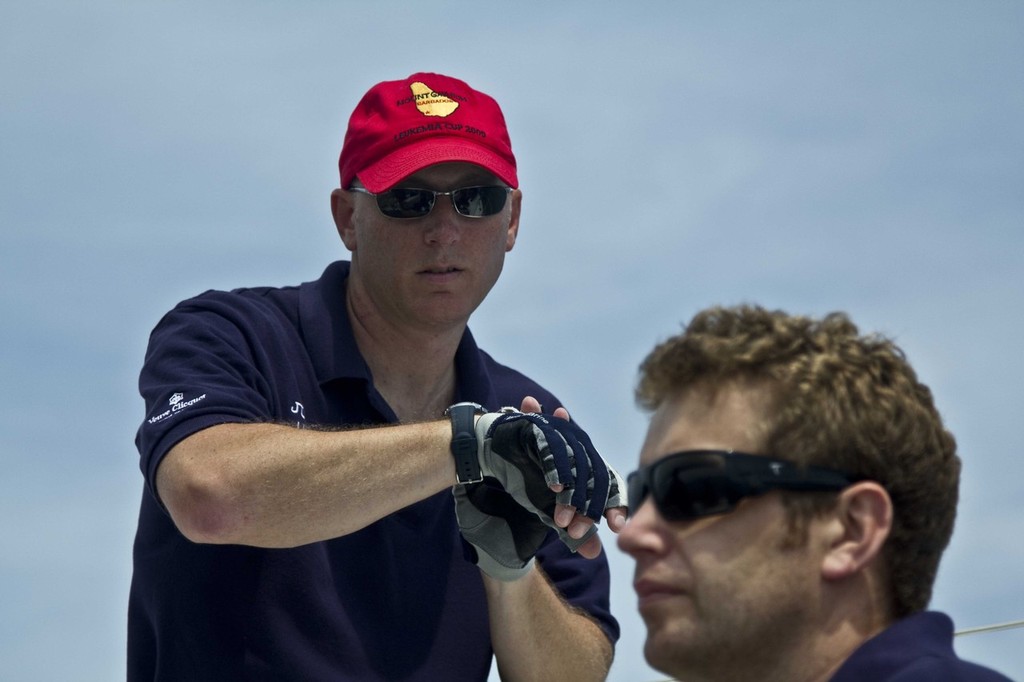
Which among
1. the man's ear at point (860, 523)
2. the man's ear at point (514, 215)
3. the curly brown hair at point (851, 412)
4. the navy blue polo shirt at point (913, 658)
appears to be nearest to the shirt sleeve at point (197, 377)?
the man's ear at point (514, 215)

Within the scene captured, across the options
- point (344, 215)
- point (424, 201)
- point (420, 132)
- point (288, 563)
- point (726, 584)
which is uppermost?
point (420, 132)

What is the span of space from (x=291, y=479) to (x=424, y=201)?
3.88 feet

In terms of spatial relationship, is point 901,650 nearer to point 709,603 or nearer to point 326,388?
point 709,603

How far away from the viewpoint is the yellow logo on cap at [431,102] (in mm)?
5070

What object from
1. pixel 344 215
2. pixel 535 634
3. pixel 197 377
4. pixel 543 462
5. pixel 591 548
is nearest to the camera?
pixel 543 462

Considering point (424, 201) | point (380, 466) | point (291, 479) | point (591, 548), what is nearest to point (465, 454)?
point (380, 466)

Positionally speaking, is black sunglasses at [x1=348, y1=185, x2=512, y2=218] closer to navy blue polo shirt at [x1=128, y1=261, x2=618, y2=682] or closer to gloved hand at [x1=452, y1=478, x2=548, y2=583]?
navy blue polo shirt at [x1=128, y1=261, x2=618, y2=682]

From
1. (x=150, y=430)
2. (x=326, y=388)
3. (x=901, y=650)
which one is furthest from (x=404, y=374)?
(x=901, y=650)

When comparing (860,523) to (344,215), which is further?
(344,215)

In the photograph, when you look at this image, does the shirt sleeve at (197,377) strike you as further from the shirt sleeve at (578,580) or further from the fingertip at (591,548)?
the shirt sleeve at (578,580)

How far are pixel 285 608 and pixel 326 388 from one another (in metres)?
0.73

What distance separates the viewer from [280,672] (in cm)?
443

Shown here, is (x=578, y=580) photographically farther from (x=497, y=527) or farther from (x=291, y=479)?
(x=291, y=479)

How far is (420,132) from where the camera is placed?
16.3 ft
